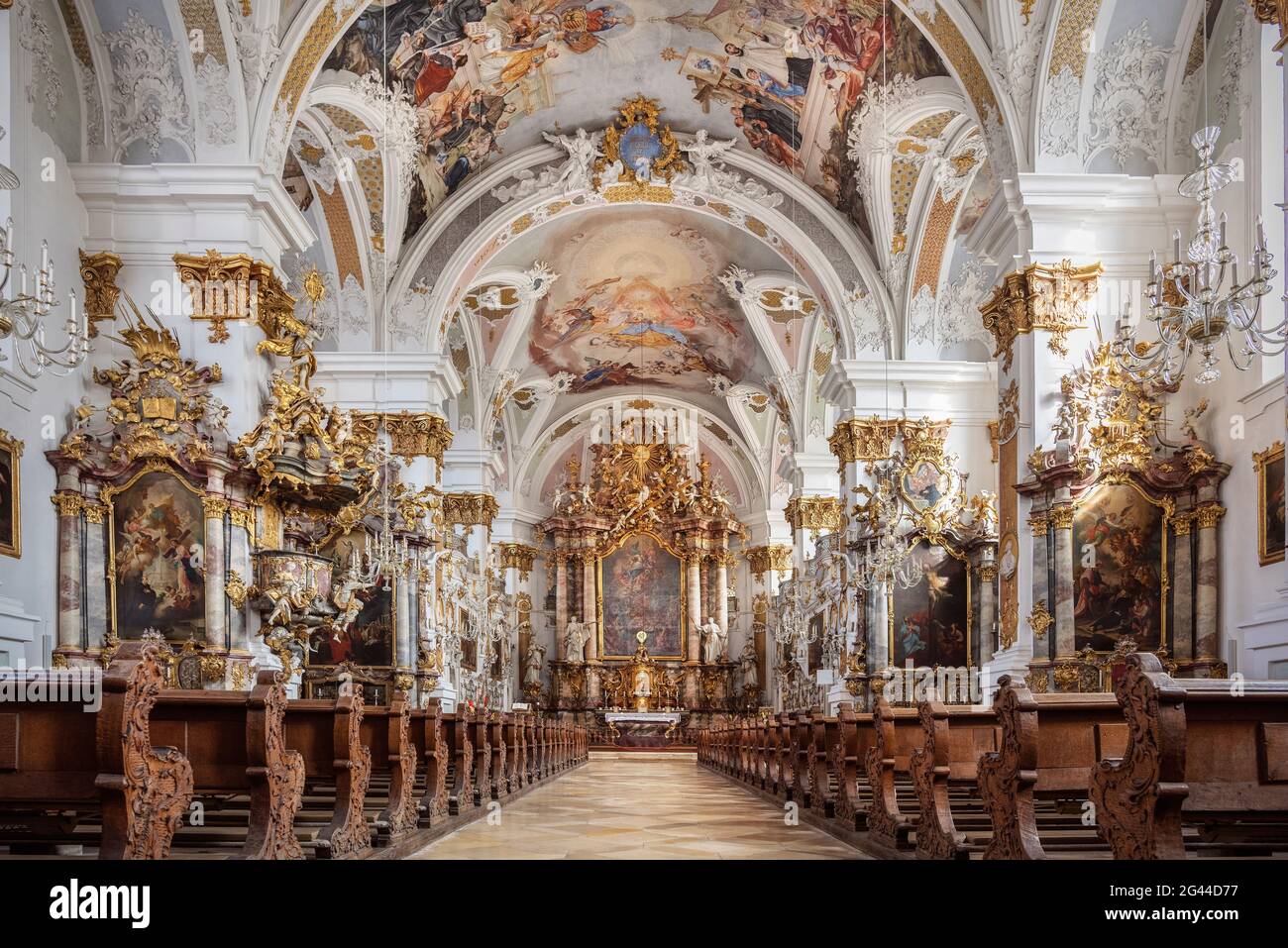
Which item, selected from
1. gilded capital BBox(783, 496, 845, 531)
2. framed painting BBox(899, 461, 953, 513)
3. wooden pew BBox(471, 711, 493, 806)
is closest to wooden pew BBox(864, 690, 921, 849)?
wooden pew BBox(471, 711, 493, 806)

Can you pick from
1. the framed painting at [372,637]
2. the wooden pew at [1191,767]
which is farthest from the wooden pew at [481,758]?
the framed painting at [372,637]

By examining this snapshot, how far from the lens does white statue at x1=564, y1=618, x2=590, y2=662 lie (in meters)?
33.4

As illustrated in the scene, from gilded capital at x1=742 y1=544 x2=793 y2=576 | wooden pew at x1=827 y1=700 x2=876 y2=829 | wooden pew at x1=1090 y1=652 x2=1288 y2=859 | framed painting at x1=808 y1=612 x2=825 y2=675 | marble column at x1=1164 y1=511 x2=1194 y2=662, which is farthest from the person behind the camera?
gilded capital at x1=742 y1=544 x2=793 y2=576

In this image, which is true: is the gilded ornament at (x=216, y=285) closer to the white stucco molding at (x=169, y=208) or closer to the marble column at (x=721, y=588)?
the white stucco molding at (x=169, y=208)

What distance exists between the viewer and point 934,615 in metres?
17.9

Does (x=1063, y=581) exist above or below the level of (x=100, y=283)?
below

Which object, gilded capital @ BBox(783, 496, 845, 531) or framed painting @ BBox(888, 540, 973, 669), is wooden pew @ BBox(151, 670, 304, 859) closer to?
framed painting @ BBox(888, 540, 973, 669)

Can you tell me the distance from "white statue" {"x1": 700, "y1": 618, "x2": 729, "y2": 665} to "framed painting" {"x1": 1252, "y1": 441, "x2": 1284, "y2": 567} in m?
23.6

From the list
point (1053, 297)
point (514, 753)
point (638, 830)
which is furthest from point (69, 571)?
point (1053, 297)

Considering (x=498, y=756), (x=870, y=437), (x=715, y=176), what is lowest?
(x=498, y=756)

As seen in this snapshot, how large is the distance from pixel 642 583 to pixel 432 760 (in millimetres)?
26527

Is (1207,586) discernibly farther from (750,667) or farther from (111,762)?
(750,667)

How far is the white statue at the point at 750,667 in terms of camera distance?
32.8 meters
